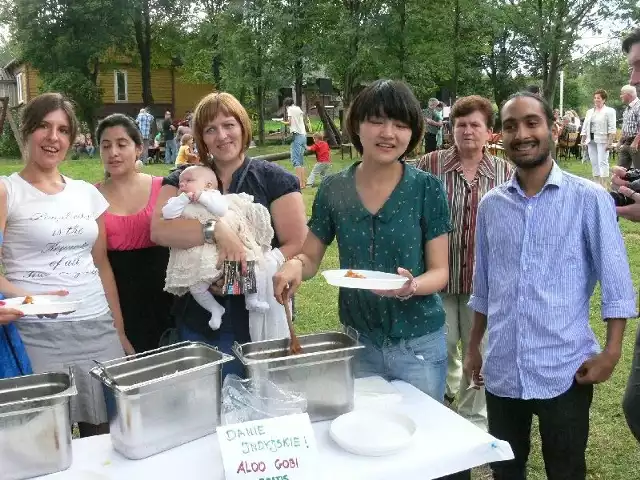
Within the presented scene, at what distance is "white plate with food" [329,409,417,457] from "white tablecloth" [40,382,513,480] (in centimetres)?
3

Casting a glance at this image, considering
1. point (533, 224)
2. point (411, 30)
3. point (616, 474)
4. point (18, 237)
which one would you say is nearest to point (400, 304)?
point (533, 224)

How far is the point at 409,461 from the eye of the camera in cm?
164

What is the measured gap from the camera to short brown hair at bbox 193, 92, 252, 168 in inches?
92.7

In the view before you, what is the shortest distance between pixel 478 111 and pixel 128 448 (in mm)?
2437

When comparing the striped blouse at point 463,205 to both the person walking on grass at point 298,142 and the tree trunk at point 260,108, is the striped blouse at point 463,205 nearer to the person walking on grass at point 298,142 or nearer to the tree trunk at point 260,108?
the person walking on grass at point 298,142

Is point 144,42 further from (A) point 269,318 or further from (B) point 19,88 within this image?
(A) point 269,318

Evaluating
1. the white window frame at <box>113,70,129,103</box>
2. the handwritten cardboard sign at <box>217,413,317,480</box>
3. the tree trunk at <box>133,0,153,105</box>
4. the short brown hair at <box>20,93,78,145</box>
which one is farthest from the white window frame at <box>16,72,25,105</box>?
the handwritten cardboard sign at <box>217,413,317,480</box>

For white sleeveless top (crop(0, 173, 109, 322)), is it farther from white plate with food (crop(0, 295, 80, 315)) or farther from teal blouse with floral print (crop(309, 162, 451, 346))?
teal blouse with floral print (crop(309, 162, 451, 346))

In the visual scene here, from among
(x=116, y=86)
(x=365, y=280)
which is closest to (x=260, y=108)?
(x=116, y=86)

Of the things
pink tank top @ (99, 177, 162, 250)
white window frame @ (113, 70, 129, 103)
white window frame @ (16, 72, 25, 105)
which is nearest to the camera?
pink tank top @ (99, 177, 162, 250)

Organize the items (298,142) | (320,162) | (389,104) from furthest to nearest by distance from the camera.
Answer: (298,142) < (320,162) < (389,104)

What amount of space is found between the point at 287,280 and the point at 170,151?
17.5 m

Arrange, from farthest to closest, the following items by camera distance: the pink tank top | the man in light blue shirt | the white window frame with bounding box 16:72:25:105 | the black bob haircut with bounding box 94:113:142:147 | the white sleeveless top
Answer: the white window frame with bounding box 16:72:25:105 → the black bob haircut with bounding box 94:113:142:147 → the pink tank top → the white sleeveless top → the man in light blue shirt

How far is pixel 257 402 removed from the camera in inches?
68.4
